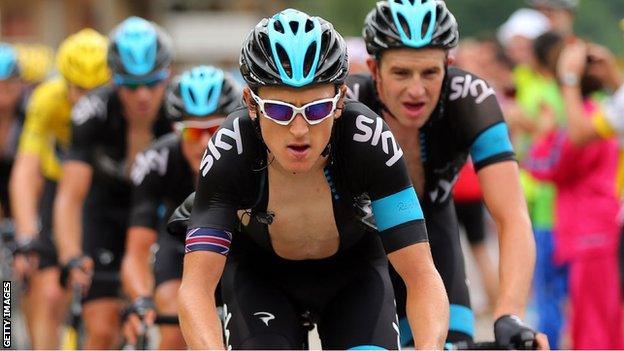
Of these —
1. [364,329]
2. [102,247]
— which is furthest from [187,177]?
[364,329]

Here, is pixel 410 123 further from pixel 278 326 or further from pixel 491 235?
pixel 491 235

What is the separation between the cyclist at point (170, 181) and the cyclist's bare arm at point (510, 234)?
2000mm

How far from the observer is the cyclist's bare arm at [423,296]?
5820 millimetres

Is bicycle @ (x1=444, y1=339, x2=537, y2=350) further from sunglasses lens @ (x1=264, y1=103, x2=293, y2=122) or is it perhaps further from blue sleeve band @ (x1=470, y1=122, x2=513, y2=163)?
sunglasses lens @ (x1=264, y1=103, x2=293, y2=122)

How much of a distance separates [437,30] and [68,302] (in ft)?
21.3

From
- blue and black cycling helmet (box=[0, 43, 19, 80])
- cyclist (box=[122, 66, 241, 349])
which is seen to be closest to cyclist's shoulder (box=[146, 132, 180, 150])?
cyclist (box=[122, 66, 241, 349])

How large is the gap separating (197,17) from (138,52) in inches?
1985

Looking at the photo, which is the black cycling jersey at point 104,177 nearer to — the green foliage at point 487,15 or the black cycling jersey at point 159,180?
the black cycling jersey at point 159,180

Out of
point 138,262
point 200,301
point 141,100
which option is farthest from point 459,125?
point 141,100

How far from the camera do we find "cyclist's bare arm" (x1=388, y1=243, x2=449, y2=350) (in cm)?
582

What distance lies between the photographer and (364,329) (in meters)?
6.42

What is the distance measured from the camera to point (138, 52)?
10.3 metres

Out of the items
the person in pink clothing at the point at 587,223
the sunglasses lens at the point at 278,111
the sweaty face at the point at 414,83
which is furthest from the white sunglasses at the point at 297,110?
the person in pink clothing at the point at 587,223

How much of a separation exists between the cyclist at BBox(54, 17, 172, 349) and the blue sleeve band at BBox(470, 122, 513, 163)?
11.5 feet
